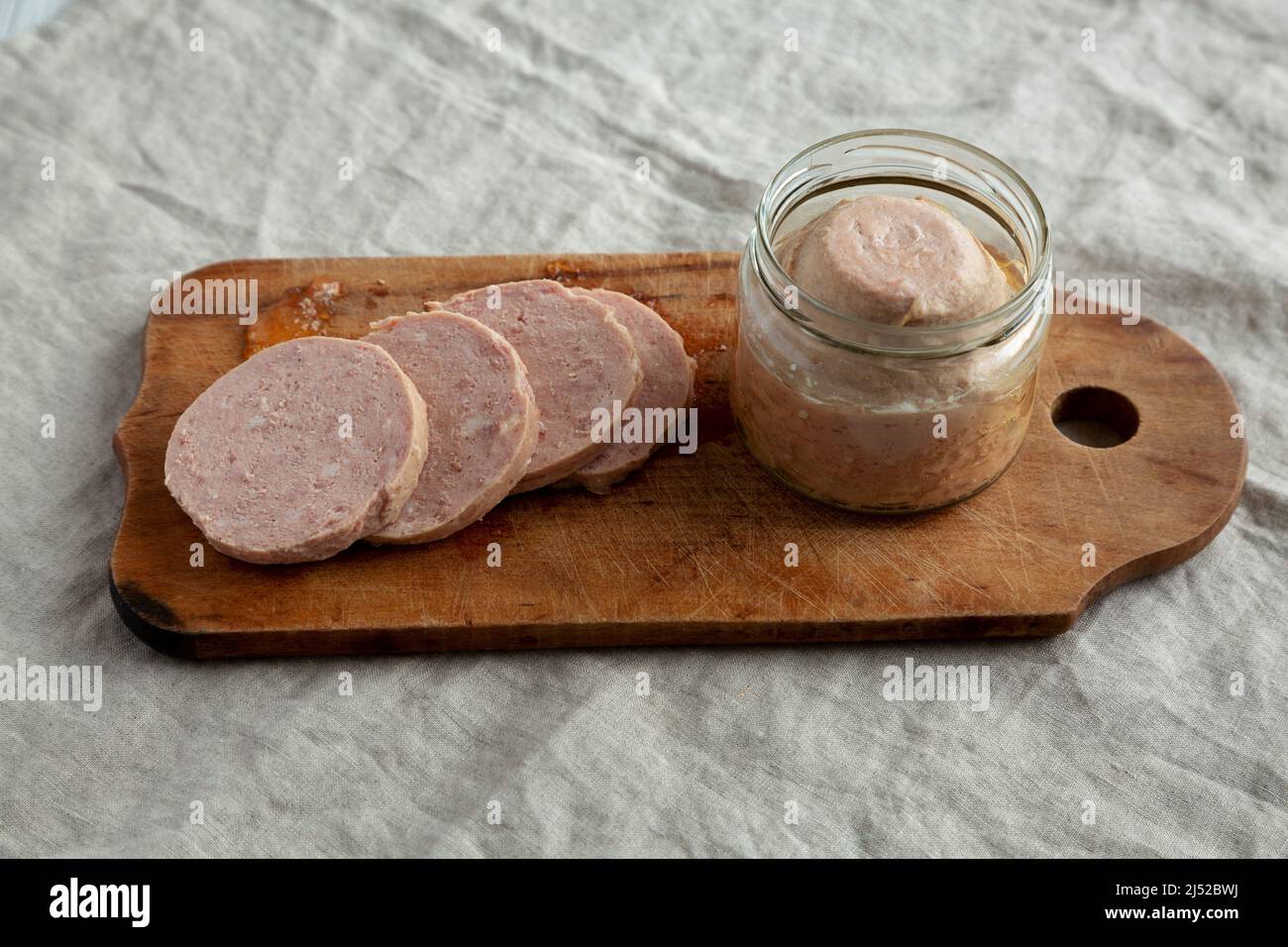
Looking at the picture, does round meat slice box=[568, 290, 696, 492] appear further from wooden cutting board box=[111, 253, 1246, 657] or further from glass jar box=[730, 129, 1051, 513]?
glass jar box=[730, 129, 1051, 513]

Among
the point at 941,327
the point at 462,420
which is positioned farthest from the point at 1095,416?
the point at 462,420

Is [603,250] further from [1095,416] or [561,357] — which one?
[1095,416]

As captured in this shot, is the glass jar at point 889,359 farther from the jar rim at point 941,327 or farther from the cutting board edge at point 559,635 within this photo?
the cutting board edge at point 559,635

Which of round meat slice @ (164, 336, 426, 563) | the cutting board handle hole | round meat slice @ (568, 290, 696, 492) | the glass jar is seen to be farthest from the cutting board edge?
the cutting board handle hole

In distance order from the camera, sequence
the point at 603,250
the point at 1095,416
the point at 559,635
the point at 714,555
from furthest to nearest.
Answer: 1. the point at 603,250
2. the point at 1095,416
3. the point at 714,555
4. the point at 559,635

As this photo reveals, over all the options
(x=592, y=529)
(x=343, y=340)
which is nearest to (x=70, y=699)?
(x=343, y=340)

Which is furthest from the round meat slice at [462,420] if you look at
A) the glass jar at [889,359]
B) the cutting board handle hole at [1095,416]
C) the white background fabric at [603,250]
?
the cutting board handle hole at [1095,416]
